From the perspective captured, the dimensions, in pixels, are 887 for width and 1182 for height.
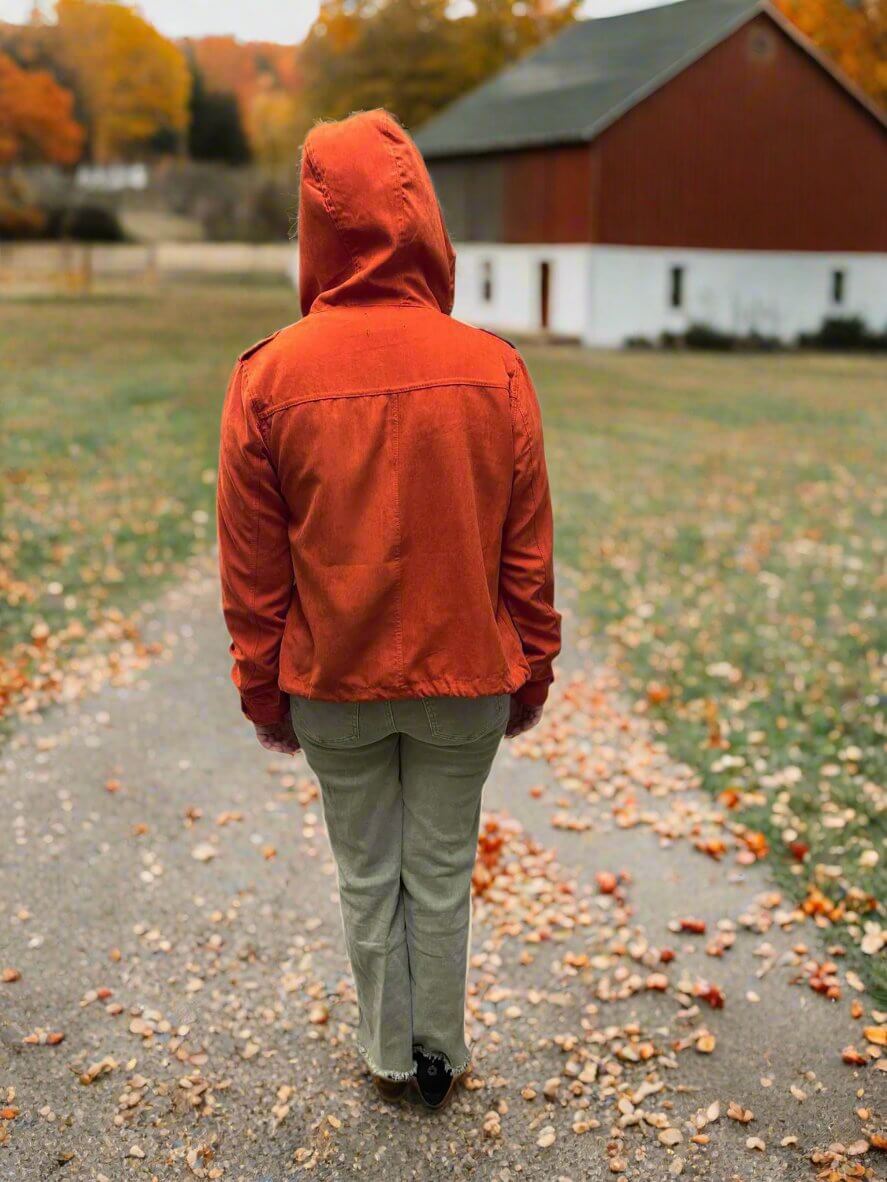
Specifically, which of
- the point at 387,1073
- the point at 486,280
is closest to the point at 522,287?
the point at 486,280

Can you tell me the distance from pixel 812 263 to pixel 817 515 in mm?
21617

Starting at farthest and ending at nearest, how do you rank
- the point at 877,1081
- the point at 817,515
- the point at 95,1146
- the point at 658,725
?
1. the point at 817,515
2. the point at 658,725
3. the point at 877,1081
4. the point at 95,1146

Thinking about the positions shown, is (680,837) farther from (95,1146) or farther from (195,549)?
(195,549)

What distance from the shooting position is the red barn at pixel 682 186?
27328 mm

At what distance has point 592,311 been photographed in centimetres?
2783

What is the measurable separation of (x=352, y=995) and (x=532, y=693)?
1497 millimetres

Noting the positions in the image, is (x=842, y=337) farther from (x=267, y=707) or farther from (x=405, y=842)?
(x=267, y=707)

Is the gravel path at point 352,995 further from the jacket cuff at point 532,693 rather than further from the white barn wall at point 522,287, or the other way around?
the white barn wall at point 522,287

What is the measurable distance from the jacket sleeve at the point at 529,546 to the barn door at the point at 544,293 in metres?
27.7

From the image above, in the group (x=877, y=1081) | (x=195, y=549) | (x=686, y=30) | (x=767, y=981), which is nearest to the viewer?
(x=877, y=1081)

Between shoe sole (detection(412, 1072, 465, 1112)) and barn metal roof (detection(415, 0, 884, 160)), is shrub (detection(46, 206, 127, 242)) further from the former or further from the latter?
shoe sole (detection(412, 1072, 465, 1112))

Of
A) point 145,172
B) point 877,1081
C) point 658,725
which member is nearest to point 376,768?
point 877,1081

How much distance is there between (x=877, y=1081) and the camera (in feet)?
11.0

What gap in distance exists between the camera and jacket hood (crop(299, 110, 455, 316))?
2.42m
